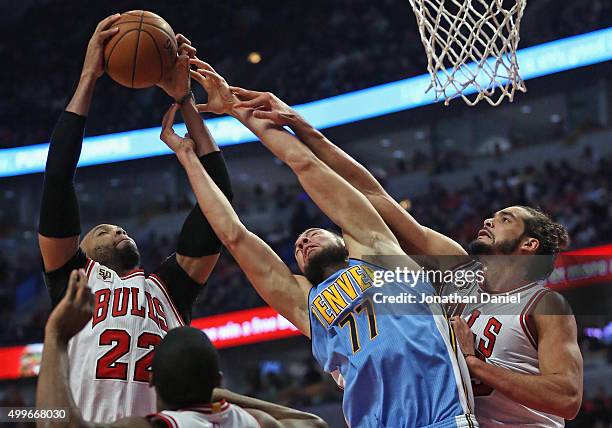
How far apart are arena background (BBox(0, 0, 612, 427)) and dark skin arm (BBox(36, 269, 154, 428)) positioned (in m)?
9.91

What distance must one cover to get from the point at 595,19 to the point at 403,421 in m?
14.3

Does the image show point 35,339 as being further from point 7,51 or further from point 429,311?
point 429,311

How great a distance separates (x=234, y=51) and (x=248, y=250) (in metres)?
17.2

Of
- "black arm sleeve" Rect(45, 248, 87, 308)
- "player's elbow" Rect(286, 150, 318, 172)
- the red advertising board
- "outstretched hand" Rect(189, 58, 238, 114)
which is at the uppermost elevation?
the red advertising board

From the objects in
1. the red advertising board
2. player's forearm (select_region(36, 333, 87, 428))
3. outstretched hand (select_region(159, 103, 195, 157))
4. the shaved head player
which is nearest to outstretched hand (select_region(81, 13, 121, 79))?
outstretched hand (select_region(159, 103, 195, 157))

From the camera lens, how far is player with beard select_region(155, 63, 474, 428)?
3.01m

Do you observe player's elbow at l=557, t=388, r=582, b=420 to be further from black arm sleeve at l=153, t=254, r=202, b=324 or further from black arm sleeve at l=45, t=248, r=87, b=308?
black arm sleeve at l=45, t=248, r=87, b=308

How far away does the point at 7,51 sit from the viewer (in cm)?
2120

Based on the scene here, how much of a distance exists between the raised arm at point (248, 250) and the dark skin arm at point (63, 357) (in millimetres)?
1096

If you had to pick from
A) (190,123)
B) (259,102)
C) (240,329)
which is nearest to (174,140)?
(190,123)

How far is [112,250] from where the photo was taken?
11.7 feet

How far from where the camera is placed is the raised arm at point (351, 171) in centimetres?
354

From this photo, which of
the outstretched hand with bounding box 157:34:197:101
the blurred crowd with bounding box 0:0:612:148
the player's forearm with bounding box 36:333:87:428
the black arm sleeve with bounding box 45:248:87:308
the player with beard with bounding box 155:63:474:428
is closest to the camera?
the player's forearm with bounding box 36:333:87:428

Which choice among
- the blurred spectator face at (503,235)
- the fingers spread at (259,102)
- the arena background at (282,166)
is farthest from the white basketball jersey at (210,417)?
the arena background at (282,166)
